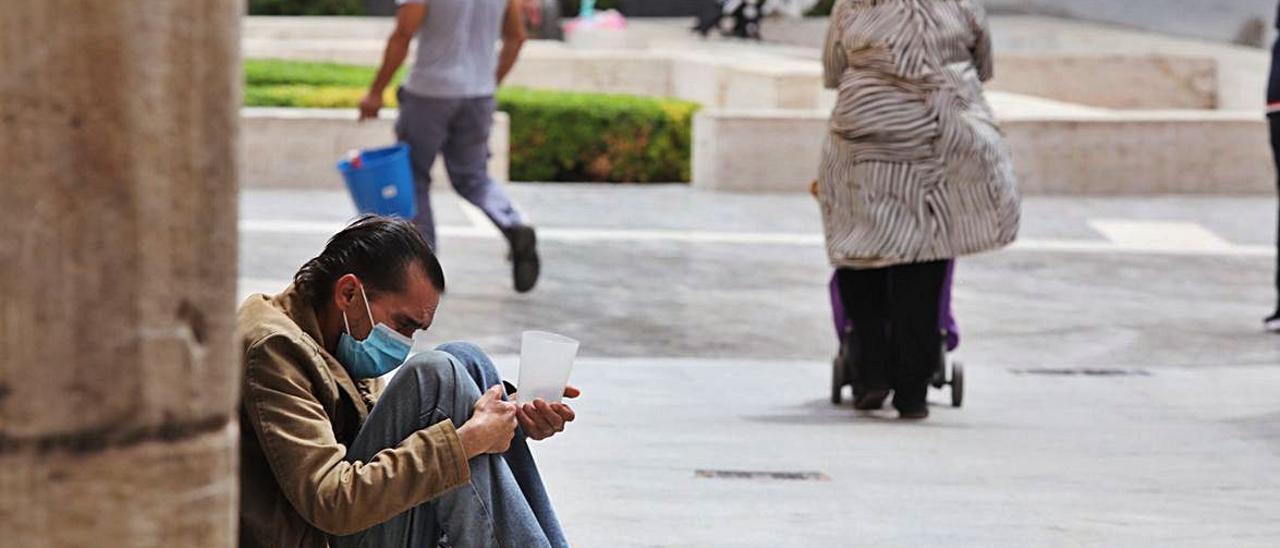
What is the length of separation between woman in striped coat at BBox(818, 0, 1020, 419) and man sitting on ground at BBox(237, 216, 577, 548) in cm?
279

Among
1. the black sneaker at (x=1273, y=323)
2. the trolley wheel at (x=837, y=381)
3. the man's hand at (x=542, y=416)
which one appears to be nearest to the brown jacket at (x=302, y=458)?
the man's hand at (x=542, y=416)

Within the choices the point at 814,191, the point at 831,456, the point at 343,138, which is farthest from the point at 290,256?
the point at 831,456

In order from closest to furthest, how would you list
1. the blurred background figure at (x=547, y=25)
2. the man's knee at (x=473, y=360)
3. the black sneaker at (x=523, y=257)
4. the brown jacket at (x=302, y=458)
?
the brown jacket at (x=302, y=458) → the man's knee at (x=473, y=360) → the black sneaker at (x=523, y=257) → the blurred background figure at (x=547, y=25)

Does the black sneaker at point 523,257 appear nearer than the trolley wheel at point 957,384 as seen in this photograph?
No

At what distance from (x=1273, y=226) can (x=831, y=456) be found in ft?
20.3

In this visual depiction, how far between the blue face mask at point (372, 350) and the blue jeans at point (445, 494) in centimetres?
2

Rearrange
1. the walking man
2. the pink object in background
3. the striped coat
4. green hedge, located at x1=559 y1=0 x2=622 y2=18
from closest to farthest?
the striped coat < the walking man < the pink object in background < green hedge, located at x1=559 y1=0 x2=622 y2=18

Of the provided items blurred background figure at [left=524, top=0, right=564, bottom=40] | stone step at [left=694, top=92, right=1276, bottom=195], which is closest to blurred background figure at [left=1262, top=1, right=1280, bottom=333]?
stone step at [left=694, top=92, right=1276, bottom=195]

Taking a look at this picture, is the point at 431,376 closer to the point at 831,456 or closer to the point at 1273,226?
the point at 831,456

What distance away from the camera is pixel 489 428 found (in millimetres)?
3207

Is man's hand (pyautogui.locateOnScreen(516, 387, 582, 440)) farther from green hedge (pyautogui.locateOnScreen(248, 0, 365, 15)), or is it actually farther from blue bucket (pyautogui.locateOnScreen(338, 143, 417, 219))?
green hedge (pyautogui.locateOnScreen(248, 0, 365, 15))

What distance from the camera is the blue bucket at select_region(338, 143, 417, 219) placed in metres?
8.16

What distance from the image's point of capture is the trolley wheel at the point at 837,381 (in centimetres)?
644

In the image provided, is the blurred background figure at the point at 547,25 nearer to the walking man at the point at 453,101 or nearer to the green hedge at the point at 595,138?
the green hedge at the point at 595,138
